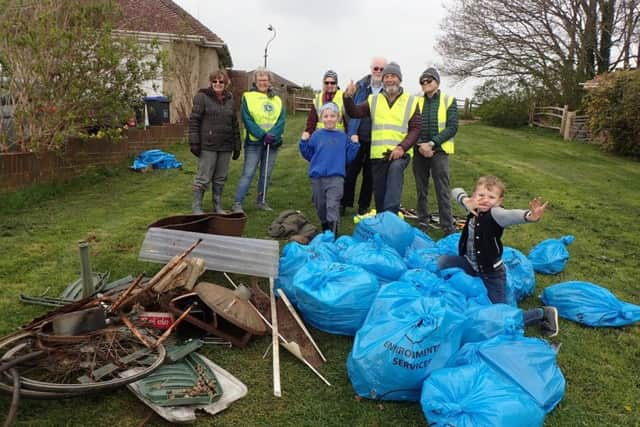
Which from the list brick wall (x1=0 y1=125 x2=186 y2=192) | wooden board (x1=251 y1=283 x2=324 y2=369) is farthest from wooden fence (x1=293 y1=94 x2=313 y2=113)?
wooden board (x1=251 y1=283 x2=324 y2=369)

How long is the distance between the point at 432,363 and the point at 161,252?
208 centimetres

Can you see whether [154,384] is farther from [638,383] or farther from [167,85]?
[167,85]

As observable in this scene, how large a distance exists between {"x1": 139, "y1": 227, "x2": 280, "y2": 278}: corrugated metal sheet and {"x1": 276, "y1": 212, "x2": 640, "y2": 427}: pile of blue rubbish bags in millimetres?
215

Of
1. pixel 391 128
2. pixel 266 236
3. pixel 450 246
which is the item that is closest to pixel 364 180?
pixel 391 128

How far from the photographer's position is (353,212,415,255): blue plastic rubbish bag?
4.12 metres

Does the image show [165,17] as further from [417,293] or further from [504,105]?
[417,293]

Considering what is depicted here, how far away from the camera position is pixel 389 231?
163 inches

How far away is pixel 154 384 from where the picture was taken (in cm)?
232

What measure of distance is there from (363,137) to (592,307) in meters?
3.07

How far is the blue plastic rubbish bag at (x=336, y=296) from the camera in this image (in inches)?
118

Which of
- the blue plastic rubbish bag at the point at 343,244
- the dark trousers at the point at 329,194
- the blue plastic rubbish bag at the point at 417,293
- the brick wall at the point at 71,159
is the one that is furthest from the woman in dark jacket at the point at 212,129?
the blue plastic rubbish bag at the point at 417,293

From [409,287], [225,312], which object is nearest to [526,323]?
[409,287]

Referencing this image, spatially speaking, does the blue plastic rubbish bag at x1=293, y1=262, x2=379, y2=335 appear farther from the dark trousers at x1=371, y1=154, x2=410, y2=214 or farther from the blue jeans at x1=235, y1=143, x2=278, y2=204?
the blue jeans at x1=235, y1=143, x2=278, y2=204

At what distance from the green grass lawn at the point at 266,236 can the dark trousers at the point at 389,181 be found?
1.84ft
